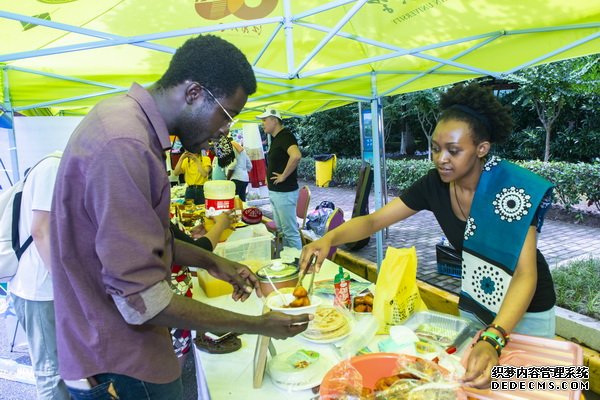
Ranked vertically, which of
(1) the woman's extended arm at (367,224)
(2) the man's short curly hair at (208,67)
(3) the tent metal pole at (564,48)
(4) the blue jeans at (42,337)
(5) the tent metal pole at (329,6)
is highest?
(5) the tent metal pole at (329,6)

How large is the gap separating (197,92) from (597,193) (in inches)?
322

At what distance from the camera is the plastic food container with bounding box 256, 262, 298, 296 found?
1.99m

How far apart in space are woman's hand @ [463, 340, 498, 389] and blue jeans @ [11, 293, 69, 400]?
7.42ft

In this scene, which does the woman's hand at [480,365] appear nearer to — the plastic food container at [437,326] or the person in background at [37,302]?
the plastic food container at [437,326]

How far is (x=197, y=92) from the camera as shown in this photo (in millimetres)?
1113

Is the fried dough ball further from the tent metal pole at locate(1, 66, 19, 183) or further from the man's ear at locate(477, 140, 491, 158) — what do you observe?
the tent metal pole at locate(1, 66, 19, 183)

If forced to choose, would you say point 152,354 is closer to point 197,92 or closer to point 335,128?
point 197,92

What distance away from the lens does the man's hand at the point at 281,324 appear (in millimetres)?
1222

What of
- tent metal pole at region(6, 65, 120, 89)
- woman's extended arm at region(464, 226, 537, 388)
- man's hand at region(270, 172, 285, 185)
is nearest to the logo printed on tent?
tent metal pole at region(6, 65, 120, 89)

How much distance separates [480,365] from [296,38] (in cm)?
352

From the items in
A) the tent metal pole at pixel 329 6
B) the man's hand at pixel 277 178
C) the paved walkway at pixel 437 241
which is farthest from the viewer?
the man's hand at pixel 277 178

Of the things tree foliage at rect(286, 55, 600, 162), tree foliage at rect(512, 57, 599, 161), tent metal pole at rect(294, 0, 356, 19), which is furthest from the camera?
tree foliage at rect(286, 55, 600, 162)

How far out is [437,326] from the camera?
181cm

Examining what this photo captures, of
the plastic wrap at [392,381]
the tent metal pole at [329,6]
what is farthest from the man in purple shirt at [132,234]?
the tent metal pole at [329,6]
